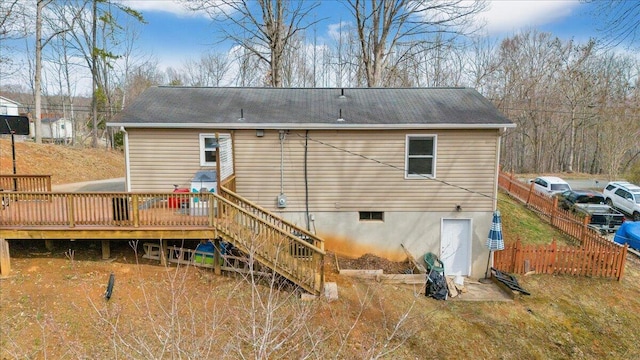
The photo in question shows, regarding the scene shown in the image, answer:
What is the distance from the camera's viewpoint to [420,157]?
1068cm

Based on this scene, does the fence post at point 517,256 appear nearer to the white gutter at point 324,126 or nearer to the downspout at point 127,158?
the white gutter at point 324,126

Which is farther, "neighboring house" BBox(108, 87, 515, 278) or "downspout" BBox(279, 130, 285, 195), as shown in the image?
"downspout" BBox(279, 130, 285, 195)

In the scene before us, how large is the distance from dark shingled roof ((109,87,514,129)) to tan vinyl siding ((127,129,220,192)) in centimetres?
37

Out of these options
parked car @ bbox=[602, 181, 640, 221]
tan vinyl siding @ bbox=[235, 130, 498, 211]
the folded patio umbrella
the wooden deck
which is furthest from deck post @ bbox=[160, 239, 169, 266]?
parked car @ bbox=[602, 181, 640, 221]

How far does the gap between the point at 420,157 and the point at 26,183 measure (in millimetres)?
11546

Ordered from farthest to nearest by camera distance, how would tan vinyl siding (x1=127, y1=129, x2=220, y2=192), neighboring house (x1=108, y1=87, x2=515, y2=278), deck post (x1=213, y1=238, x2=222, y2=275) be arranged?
neighboring house (x1=108, y1=87, x2=515, y2=278) < tan vinyl siding (x1=127, y1=129, x2=220, y2=192) < deck post (x1=213, y1=238, x2=222, y2=275)

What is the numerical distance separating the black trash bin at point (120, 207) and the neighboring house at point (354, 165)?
220cm

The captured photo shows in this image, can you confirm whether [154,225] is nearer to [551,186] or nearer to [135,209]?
[135,209]

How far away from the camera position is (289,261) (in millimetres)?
8188

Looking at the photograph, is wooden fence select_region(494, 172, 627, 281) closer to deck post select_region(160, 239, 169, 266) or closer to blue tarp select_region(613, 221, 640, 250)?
blue tarp select_region(613, 221, 640, 250)

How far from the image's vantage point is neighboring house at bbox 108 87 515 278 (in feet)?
33.5

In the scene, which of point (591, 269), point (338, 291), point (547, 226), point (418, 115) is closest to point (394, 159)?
point (418, 115)

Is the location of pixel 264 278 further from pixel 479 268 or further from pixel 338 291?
pixel 479 268

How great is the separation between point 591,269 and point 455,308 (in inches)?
218
